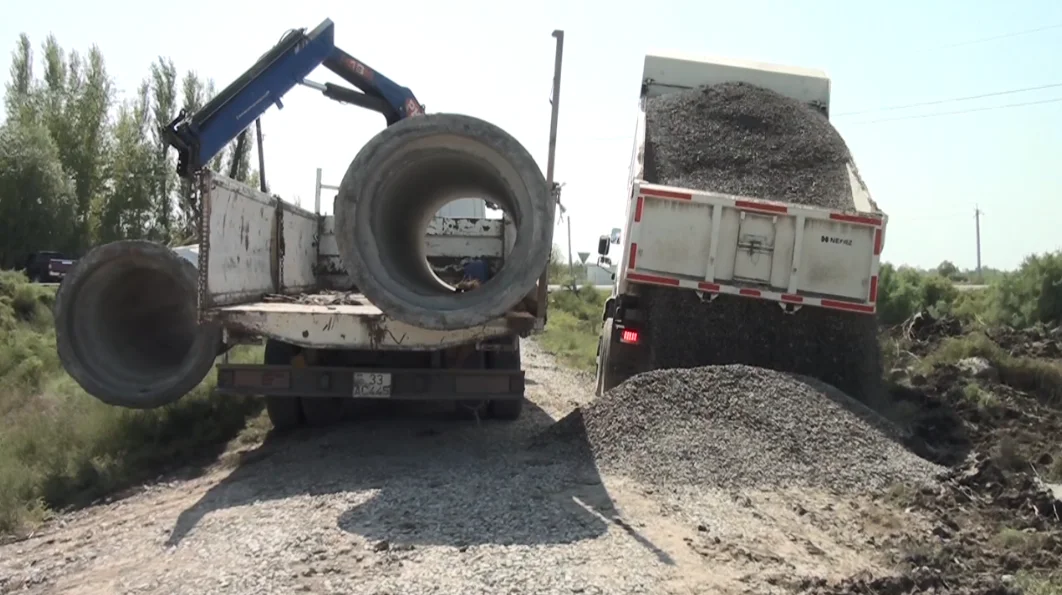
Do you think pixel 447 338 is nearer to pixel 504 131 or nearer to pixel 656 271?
pixel 504 131

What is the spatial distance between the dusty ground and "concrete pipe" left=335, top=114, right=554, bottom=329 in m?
1.11

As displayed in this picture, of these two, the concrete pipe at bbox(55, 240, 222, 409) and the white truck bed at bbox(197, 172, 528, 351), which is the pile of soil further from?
the concrete pipe at bbox(55, 240, 222, 409)

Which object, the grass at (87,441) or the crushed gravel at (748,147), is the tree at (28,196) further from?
the crushed gravel at (748,147)

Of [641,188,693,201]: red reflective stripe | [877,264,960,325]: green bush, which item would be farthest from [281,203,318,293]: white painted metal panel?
[877,264,960,325]: green bush

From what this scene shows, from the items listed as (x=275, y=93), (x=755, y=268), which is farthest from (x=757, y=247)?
(x=275, y=93)

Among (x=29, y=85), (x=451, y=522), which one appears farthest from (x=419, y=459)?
(x=29, y=85)

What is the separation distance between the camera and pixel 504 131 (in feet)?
22.8

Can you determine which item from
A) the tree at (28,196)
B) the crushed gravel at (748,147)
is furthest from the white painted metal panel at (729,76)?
the tree at (28,196)

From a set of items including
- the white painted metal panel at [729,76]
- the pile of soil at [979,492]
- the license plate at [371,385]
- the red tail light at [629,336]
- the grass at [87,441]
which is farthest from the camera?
the white painted metal panel at [729,76]

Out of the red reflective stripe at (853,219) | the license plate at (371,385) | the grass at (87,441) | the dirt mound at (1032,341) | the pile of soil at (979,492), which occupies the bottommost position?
the grass at (87,441)

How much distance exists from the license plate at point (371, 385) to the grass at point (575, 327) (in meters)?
8.19

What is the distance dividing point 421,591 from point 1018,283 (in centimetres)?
1682

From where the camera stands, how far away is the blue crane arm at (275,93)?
9.74 metres

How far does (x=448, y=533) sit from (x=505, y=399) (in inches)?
85.9
